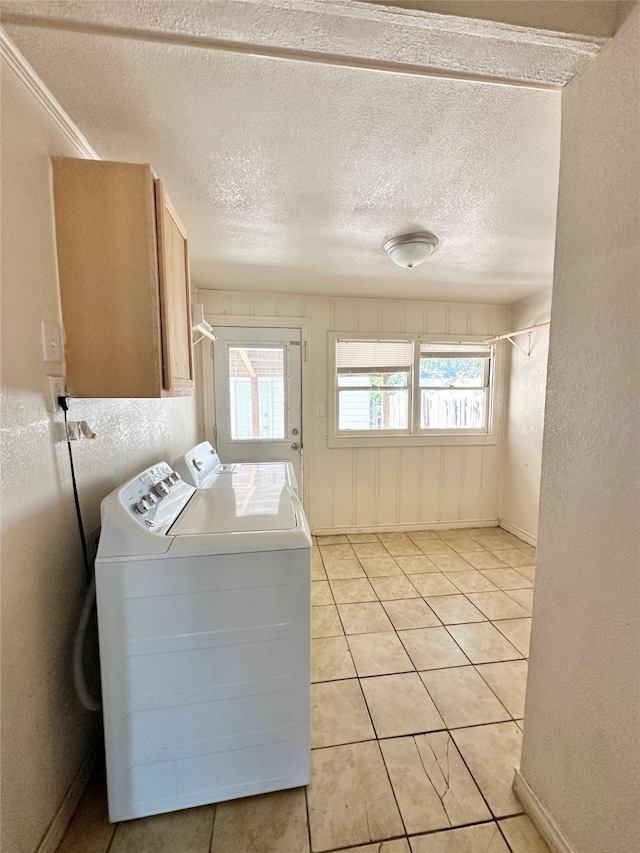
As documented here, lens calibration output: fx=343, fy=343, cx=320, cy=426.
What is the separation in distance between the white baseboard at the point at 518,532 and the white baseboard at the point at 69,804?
327 cm

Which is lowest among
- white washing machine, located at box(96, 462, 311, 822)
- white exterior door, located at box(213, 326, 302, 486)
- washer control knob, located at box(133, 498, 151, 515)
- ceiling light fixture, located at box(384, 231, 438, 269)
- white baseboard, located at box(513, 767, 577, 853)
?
white baseboard, located at box(513, 767, 577, 853)

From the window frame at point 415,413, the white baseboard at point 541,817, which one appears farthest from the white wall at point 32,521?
the window frame at point 415,413

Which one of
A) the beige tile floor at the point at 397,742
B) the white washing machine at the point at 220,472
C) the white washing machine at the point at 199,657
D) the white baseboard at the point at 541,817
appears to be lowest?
the beige tile floor at the point at 397,742

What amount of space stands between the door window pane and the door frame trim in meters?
0.18

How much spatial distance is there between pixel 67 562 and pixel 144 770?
71cm

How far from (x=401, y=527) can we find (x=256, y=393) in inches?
76.9

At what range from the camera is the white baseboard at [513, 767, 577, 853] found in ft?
3.34

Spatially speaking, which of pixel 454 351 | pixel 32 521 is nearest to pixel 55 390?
pixel 32 521

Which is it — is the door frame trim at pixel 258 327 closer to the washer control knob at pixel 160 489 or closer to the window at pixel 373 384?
the window at pixel 373 384

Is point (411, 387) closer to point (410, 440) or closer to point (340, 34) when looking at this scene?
point (410, 440)

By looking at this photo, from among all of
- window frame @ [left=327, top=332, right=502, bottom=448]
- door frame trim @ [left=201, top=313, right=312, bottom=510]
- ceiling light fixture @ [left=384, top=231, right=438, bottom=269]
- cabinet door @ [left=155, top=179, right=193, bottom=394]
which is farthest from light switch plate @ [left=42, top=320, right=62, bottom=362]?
window frame @ [left=327, top=332, right=502, bottom=448]

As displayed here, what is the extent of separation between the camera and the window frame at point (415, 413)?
127 inches

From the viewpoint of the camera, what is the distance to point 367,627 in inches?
80.8

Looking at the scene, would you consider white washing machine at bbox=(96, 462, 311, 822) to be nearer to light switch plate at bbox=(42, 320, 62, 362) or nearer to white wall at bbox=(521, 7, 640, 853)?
light switch plate at bbox=(42, 320, 62, 362)
